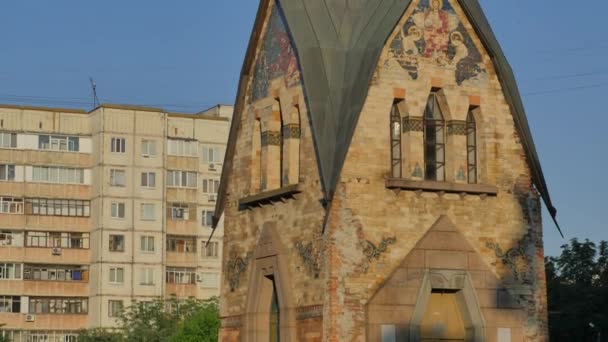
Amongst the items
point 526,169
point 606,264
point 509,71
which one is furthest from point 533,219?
point 606,264

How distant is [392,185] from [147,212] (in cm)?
6075

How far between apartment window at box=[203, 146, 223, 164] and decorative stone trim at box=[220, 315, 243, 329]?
58884mm

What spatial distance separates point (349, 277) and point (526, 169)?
5174 mm

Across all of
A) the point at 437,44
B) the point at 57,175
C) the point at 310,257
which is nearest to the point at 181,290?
the point at 57,175

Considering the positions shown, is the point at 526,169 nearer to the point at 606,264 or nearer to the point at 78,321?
the point at 606,264

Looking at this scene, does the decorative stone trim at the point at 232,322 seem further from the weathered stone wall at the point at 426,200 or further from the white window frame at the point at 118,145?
the white window frame at the point at 118,145

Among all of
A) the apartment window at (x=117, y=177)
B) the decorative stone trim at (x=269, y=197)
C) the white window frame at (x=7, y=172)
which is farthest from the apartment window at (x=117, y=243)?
the decorative stone trim at (x=269, y=197)

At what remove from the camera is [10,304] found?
90875 mm

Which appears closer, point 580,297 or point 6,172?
point 580,297

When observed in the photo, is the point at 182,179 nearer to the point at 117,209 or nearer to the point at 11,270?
the point at 117,209

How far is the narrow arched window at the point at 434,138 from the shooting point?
117 feet

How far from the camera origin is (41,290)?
299 ft

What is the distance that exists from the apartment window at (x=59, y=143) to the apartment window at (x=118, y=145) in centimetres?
199

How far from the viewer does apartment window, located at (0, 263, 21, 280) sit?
90938 mm
